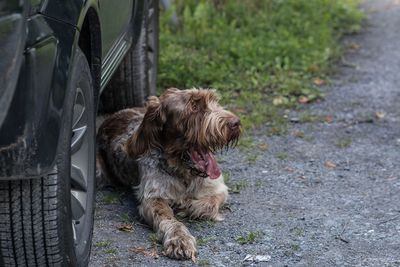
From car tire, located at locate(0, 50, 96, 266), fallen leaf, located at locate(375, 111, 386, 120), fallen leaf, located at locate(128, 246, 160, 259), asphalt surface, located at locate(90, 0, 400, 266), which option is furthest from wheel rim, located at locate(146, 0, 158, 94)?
car tire, located at locate(0, 50, 96, 266)

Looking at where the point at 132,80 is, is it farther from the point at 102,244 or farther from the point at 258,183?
the point at 102,244

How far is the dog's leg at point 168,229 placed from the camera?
5.14 meters

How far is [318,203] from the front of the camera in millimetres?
6156

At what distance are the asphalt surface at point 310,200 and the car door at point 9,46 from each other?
1.65 meters

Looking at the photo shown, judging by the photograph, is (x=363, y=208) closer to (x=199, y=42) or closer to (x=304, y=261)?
(x=304, y=261)

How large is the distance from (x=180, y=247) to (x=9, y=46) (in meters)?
1.90

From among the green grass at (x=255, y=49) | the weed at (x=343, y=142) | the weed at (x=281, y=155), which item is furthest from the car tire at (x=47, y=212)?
the green grass at (x=255, y=49)

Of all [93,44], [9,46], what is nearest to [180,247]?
[93,44]

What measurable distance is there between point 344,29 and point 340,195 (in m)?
5.64

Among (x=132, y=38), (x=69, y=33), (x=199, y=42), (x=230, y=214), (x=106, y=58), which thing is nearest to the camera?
(x=69, y=33)

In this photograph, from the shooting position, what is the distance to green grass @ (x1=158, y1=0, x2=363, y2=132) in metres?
8.75

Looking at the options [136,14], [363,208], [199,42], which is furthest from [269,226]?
[199,42]

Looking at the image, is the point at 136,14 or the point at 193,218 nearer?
the point at 193,218

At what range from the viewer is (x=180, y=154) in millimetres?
5836
